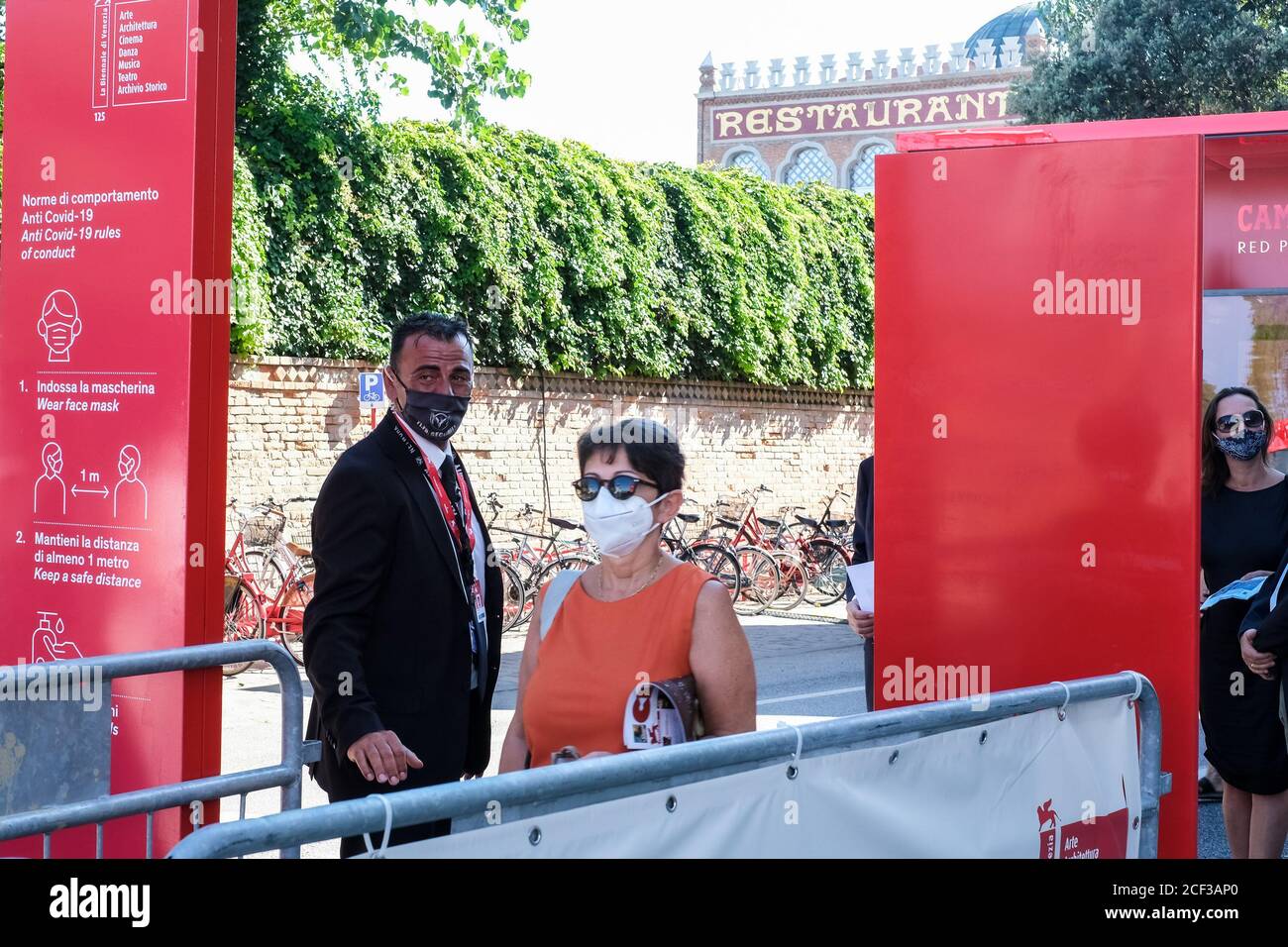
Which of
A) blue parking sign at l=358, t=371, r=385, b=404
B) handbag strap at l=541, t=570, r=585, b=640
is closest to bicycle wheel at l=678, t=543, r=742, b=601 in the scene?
blue parking sign at l=358, t=371, r=385, b=404

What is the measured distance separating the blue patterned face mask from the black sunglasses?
9.84 ft

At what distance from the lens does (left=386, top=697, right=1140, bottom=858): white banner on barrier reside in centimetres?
231

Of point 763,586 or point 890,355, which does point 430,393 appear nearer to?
point 890,355

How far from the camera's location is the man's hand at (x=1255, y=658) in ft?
16.0

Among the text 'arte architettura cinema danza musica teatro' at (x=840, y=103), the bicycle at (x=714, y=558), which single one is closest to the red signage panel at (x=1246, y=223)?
the bicycle at (x=714, y=558)

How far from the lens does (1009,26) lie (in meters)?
62.5

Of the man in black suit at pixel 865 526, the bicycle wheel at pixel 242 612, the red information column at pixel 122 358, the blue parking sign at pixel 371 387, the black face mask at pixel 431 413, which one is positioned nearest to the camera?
the red information column at pixel 122 358

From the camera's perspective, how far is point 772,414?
2312 cm

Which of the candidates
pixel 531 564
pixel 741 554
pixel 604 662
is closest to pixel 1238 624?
pixel 604 662

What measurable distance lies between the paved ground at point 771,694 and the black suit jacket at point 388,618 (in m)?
1.95

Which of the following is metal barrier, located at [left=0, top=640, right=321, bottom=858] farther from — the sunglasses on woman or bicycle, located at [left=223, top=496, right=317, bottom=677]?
bicycle, located at [left=223, top=496, right=317, bottom=677]

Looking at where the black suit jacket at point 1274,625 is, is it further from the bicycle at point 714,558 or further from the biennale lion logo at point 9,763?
the bicycle at point 714,558
